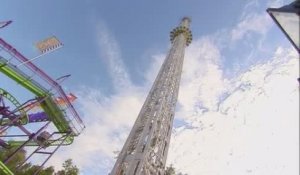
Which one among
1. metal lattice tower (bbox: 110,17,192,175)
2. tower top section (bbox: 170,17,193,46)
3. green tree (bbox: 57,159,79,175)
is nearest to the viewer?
metal lattice tower (bbox: 110,17,192,175)

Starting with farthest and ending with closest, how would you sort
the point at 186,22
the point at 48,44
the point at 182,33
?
the point at 186,22 → the point at 48,44 → the point at 182,33

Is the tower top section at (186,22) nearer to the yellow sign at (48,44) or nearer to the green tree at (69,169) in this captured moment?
the yellow sign at (48,44)

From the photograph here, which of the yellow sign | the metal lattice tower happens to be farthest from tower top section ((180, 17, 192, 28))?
the yellow sign

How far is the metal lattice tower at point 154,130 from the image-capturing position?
9828mm

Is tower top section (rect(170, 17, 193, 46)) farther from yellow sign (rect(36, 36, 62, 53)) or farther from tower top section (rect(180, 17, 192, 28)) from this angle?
yellow sign (rect(36, 36, 62, 53))

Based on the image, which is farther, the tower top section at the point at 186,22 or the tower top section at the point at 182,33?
the tower top section at the point at 186,22

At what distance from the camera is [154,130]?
436 inches

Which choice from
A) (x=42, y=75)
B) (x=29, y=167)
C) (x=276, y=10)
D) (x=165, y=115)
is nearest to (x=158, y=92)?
(x=165, y=115)

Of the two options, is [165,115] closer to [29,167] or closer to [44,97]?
[44,97]

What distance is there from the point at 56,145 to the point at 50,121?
2108 mm

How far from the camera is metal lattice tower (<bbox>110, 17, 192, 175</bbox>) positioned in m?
9.83

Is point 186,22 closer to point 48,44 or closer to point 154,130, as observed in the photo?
point 48,44

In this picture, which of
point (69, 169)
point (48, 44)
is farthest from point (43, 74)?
point (69, 169)

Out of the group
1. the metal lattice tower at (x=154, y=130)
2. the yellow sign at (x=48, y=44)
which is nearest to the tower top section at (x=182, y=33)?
the metal lattice tower at (x=154, y=130)
